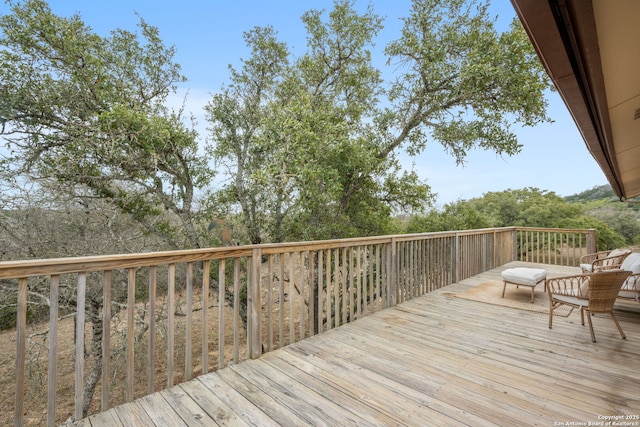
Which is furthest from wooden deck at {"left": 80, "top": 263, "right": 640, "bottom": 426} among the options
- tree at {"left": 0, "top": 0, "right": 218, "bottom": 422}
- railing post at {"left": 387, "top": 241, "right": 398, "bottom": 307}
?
tree at {"left": 0, "top": 0, "right": 218, "bottom": 422}

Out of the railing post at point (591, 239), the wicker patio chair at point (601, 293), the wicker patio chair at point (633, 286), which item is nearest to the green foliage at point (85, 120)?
the wicker patio chair at point (601, 293)

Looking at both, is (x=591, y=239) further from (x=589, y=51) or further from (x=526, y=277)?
(x=589, y=51)

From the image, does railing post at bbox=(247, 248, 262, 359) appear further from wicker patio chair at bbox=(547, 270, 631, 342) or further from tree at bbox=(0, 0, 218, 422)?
tree at bbox=(0, 0, 218, 422)

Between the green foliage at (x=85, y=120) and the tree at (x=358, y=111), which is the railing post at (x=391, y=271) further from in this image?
the green foliage at (x=85, y=120)

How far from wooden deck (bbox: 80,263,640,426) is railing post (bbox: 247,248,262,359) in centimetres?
11

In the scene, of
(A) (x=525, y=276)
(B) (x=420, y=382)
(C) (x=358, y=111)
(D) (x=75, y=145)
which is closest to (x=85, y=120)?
(D) (x=75, y=145)

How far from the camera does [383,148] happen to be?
738 cm

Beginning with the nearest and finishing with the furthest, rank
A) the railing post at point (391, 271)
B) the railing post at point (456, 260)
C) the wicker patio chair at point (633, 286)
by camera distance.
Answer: the wicker patio chair at point (633, 286) → the railing post at point (391, 271) → the railing post at point (456, 260)

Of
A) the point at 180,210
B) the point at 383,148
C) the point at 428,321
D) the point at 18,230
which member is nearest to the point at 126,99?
the point at 180,210

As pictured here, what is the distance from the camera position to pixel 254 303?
268cm

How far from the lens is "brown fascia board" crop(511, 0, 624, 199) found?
1054mm

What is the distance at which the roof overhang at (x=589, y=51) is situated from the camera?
1.08 meters

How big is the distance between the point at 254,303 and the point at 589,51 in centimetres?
274

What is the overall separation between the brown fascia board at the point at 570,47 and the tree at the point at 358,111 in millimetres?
4183
